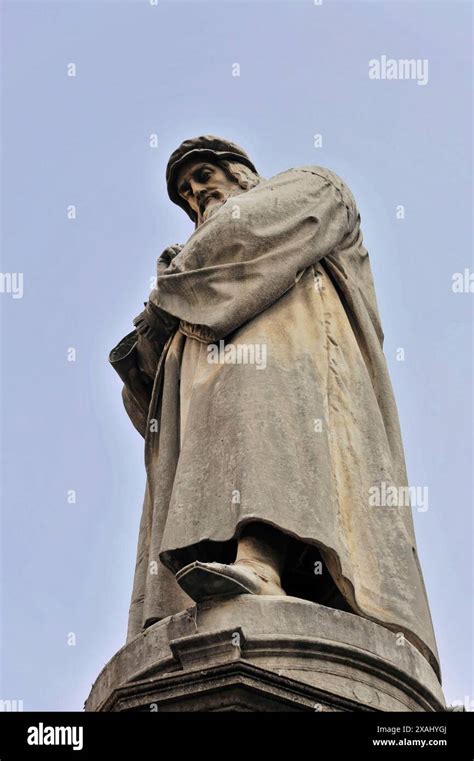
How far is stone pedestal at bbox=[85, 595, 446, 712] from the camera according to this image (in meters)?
9.00

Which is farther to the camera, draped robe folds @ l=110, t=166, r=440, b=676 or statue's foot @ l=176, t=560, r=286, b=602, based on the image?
draped robe folds @ l=110, t=166, r=440, b=676

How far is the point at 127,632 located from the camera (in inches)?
456

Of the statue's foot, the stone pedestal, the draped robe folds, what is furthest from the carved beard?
the stone pedestal

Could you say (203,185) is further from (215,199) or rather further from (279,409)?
(279,409)

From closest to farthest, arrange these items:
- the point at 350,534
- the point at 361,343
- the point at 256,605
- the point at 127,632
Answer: the point at 256,605
the point at 350,534
the point at 127,632
the point at 361,343

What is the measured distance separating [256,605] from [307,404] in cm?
190

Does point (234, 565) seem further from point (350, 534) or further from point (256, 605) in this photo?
point (350, 534)

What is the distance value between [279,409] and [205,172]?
3.25 meters

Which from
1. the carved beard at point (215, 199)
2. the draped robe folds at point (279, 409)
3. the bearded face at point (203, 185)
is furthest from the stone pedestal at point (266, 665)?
the bearded face at point (203, 185)

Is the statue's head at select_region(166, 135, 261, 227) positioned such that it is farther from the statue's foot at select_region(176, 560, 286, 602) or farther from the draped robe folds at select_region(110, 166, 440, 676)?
the statue's foot at select_region(176, 560, 286, 602)

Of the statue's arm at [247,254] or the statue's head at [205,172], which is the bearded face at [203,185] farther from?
the statue's arm at [247,254]

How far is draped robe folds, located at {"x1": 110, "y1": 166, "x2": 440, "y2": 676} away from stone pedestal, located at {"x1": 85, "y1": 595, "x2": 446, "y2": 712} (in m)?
0.51

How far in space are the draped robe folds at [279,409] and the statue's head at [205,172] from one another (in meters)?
0.71
